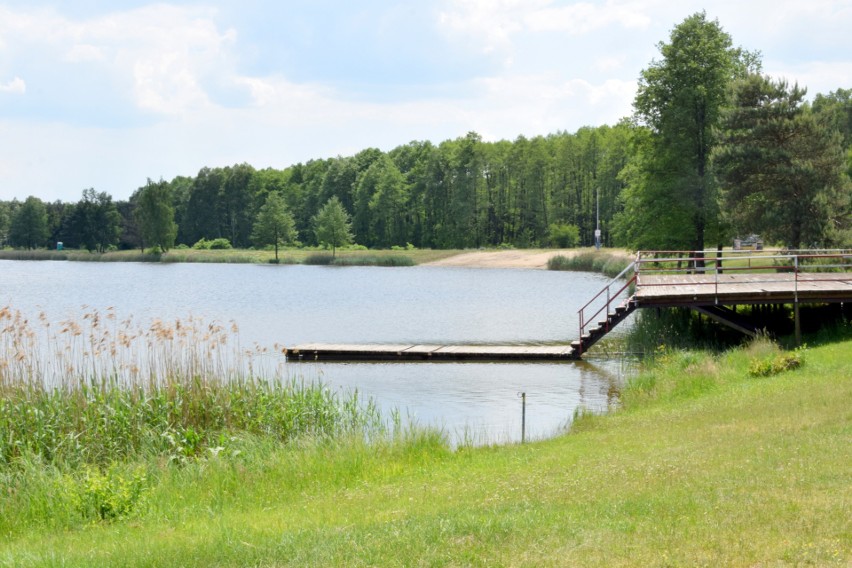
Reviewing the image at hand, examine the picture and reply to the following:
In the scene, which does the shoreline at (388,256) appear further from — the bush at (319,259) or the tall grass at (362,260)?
the bush at (319,259)

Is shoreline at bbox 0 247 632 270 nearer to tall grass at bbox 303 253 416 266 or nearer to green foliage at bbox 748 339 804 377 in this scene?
tall grass at bbox 303 253 416 266

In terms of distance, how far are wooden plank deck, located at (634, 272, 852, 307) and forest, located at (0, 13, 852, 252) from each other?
32.8 ft

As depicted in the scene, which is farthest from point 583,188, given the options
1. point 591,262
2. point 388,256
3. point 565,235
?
point 591,262

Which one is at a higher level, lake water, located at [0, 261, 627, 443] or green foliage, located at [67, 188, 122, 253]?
green foliage, located at [67, 188, 122, 253]

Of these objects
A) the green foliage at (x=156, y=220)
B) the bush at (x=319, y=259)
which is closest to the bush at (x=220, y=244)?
the green foliage at (x=156, y=220)

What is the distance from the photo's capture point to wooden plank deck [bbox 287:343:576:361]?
94.2 ft

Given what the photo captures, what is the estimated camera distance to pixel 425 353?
29.3m

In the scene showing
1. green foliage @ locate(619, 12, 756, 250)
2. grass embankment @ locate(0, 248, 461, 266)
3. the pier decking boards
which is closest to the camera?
the pier decking boards

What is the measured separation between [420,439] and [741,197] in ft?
94.7

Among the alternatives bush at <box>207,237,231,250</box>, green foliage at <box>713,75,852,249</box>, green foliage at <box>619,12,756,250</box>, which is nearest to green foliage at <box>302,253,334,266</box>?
bush at <box>207,237,231,250</box>

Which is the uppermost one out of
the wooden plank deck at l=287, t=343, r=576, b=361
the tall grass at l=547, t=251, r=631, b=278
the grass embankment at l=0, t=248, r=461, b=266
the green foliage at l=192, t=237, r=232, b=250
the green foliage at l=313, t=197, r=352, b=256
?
the green foliage at l=313, t=197, r=352, b=256

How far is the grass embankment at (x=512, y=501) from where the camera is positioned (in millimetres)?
7535

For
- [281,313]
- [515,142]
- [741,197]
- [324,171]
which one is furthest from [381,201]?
[741,197]

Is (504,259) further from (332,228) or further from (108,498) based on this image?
(108,498)
